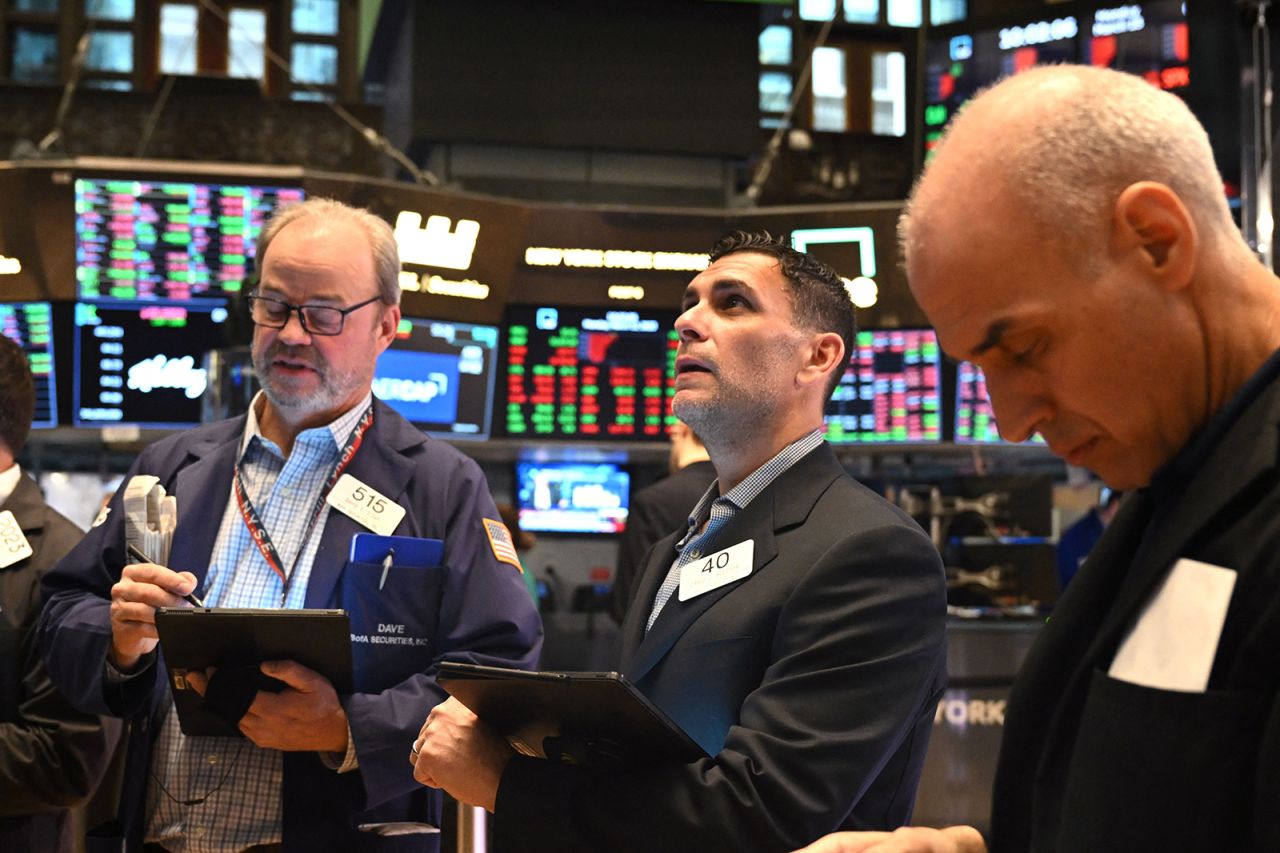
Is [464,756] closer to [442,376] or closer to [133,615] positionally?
[133,615]

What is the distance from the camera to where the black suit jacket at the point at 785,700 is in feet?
5.67

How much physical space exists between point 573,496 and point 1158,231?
574 centimetres

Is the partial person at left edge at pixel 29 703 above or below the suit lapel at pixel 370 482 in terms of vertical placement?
below

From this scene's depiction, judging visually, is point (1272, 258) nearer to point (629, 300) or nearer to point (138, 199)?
point (629, 300)

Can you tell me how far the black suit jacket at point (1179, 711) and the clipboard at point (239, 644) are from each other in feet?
3.69

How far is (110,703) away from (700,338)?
1139 millimetres

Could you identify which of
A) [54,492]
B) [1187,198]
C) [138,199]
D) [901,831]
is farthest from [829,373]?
[54,492]

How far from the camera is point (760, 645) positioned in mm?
1908

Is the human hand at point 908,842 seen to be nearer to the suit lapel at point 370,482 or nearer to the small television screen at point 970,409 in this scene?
the suit lapel at point 370,482

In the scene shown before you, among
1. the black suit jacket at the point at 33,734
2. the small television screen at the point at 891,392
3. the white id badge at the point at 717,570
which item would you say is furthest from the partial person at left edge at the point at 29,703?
the small television screen at the point at 891,392

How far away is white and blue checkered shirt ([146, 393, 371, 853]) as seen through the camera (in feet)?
7.43

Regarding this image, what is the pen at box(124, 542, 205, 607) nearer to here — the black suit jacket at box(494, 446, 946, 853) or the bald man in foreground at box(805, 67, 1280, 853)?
the black suit jacket at box(494, 446, 946, 853)

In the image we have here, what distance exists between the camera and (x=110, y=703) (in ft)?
7.65

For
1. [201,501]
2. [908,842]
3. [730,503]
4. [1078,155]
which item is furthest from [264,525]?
[1078,155]
